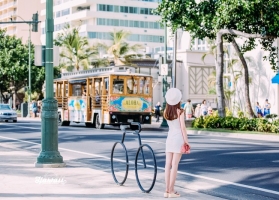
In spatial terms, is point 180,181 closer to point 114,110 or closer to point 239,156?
point 239,156

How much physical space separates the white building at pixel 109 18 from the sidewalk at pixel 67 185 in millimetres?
78225

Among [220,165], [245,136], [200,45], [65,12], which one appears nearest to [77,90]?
[245,136]

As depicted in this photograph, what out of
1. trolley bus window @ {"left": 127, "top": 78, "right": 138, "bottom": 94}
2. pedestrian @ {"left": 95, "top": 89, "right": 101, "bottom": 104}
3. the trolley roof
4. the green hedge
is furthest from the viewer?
pedestrian @ {"left": 95, "top": 89, "right": 101, "bottom": 104}

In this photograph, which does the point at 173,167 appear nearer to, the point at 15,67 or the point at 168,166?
the point at 168,166

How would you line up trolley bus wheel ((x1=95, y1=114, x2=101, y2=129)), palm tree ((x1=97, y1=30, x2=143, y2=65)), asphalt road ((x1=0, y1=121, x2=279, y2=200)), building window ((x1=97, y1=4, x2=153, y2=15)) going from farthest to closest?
building window ((x1=97, y1=4, x2=153, y2=15)) < palm tree ((x1=97, y1=30, x2=143, y2=65)) < trolley bus wheel ((x1=95, y1=114, x2=101, y2=129)) < asphalt road ((x1=0, y1=121, x2=279, y2=200))

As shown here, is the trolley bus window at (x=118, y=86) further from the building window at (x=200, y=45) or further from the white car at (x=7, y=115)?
the building window at (x=200, y=45)

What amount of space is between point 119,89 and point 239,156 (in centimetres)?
1793

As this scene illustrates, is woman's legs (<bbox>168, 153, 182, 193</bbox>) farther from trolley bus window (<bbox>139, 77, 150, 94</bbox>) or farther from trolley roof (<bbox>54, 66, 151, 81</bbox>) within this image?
trolley bus window (<bbox>139, 77, 150, 94</bbox>)

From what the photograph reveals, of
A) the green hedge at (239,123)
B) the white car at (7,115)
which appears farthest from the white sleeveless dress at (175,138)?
the white car at (7,115)

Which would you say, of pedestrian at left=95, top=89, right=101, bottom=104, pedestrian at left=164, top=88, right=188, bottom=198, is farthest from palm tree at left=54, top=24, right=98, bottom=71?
pedestrian at left=164, top=88, right=188, bottom=198

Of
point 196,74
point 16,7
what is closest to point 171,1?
point 196,74

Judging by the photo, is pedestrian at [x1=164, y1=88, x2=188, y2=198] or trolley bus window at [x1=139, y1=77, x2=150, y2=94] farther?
trolley bus window at [x1=139, y1=77, x2=150, y2=94]

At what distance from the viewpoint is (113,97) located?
113ft

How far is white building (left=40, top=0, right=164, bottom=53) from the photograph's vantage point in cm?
9438
